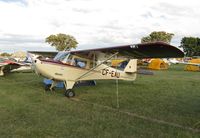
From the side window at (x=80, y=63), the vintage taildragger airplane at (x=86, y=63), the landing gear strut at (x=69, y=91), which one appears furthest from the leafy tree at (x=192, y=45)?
the landing gear strut at (x=69, y=91)

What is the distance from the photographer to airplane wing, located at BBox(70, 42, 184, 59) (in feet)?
29.3

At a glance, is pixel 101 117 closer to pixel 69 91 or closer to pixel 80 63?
pixel 69 91

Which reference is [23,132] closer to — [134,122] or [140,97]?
[134,122]

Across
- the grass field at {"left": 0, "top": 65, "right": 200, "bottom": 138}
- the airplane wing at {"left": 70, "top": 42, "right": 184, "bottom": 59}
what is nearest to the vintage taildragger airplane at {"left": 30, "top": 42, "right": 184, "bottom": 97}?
the airplane wing at {"left": 70, "top": 42, "right": 184, "bottom": 59}

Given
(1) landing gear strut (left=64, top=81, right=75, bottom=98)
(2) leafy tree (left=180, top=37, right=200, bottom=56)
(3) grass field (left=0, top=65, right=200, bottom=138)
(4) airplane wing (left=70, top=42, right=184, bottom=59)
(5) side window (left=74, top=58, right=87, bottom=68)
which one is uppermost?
(2) leafy tree (left=180, top=37, right=200, bottom=56)

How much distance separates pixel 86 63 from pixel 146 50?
3.61 metres

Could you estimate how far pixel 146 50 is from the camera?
10031 mm

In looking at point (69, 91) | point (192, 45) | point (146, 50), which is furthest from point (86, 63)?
point (192, 45)

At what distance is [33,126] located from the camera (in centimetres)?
636

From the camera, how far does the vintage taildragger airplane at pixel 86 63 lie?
1047 cm

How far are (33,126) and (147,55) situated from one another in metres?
5.85

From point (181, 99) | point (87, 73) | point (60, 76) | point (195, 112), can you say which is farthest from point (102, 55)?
point (195, 112)

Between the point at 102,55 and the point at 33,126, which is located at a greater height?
the point at 102,55

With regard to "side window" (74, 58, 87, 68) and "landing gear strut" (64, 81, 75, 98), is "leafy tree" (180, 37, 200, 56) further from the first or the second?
"landing gear strut" (64, 81, 75, 98)
